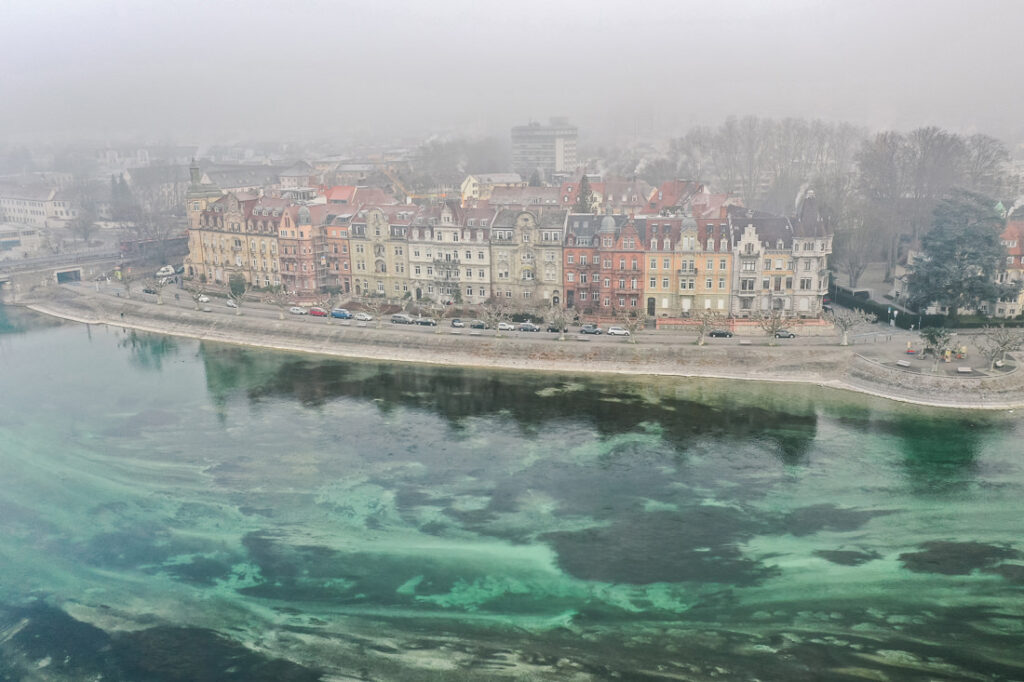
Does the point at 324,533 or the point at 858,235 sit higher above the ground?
the point at 858,235

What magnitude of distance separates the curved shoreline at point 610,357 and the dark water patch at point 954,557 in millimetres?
19520

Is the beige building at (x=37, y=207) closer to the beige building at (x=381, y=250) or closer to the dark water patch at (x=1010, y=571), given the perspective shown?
the beige building at (x=381, y=250)

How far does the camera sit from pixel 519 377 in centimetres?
6375

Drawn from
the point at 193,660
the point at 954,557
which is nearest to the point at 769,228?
the point at 954,557

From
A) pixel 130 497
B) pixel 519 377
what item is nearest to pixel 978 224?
pixel 519 377

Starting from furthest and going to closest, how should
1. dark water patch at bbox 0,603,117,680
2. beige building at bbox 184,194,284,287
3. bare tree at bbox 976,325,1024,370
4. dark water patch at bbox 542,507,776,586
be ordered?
1. beige building at bbox 184,194,284,287
2. bare tree at bbox 976,325,1024,370
3. dark water patch at bbox 542,507,776,586
4. dark water patch at bbox 0,603,117,680

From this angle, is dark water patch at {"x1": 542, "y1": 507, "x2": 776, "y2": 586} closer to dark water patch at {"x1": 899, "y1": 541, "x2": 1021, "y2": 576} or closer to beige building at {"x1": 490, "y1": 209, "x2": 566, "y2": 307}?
dark water patch at {"x1": 899, "y1": 541, "x2": 1021, "y2": 576}

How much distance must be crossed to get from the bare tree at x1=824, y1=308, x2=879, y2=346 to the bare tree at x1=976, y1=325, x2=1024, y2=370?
8544 millimetres

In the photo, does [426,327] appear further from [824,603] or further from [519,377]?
[824,603]

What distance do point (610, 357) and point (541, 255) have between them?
16.2m

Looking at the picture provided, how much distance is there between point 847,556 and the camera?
37.5 meters

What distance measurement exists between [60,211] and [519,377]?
122 metres

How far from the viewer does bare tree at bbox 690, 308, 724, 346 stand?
66.0 metres

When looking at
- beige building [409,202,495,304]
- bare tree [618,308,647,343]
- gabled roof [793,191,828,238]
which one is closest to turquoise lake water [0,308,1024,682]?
bare tree [618,308,647,343]
